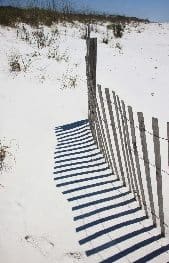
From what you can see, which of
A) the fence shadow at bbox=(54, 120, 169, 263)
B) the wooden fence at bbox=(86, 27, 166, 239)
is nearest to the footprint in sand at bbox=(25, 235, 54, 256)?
the fence shadow at bbox=(54, 120, 169, 263)

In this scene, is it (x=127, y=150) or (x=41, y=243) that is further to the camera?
(x=127, y=150)

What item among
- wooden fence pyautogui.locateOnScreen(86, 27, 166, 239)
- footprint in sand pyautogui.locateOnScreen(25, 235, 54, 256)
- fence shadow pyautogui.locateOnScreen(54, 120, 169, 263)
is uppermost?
wooden fence pyautogui.locateOnScreen(86, 27, 166, 239)

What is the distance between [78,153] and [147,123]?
6.59 feet

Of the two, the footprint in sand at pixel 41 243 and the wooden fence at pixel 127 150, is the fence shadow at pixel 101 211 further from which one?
the footprint in sand at pixel 41 243

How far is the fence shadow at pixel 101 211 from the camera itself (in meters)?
3.47

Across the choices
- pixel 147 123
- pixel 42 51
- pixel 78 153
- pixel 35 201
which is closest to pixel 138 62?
pixel 42 51

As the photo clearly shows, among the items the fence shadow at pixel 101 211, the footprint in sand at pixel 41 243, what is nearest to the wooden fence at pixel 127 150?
the fence shadow at pixel 101 211

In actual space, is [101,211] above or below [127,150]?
below

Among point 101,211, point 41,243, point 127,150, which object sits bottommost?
point 41,243

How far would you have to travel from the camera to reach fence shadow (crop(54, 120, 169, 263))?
3471 millimetres

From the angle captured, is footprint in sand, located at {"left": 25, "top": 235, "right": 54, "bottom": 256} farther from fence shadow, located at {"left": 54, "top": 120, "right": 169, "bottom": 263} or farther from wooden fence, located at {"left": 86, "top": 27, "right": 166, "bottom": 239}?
wooden fence, located at {"left": 86, "top": 27, "right": 166, "bottom": 239}

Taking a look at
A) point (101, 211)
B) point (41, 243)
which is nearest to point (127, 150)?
point (101, 211)

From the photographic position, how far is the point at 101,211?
4.14m

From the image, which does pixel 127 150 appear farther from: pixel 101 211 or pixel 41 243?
pixel 41 243
